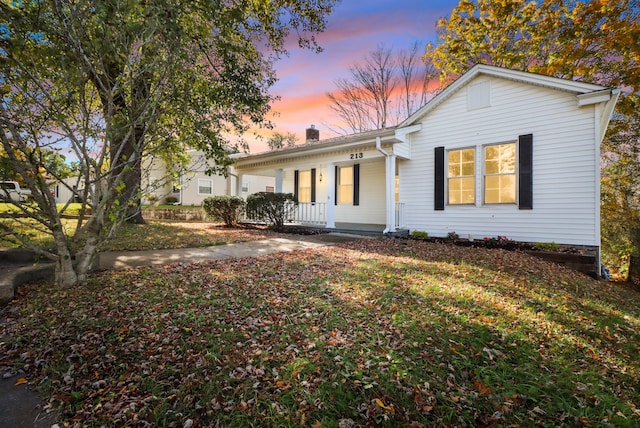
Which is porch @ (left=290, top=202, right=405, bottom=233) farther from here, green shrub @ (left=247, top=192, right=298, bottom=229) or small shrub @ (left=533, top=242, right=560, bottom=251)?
small shrub @ (left=533, top=242, right=560, bottom=251)

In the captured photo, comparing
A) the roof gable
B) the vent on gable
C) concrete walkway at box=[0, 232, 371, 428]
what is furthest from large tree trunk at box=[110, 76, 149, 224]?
the vent on gable

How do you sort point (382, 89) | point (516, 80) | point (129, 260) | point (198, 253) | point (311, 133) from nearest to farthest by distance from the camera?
point (129, 260) < point (198, 253) < point (516, 80) < point (311, 133) < point (382, 89)

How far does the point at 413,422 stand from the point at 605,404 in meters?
1.41

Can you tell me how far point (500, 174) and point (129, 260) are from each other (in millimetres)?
9002

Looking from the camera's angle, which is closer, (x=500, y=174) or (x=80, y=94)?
(x=80, y=94)

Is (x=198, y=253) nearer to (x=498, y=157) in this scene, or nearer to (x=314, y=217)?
(x=314, y=217)

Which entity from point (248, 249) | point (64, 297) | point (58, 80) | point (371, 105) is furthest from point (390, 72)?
point (64, 297)

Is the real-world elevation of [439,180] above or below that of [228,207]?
above

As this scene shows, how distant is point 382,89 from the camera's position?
21.5 metres

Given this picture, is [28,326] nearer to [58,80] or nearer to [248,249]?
[58,80]

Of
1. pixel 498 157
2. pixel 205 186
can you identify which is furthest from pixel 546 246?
pixel 205 186

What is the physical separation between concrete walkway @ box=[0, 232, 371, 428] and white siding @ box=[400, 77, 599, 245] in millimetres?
3217

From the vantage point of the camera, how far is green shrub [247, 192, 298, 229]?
11.3 meters

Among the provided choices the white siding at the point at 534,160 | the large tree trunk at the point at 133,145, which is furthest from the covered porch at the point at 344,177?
the large tree trunk at the point at 133,145
